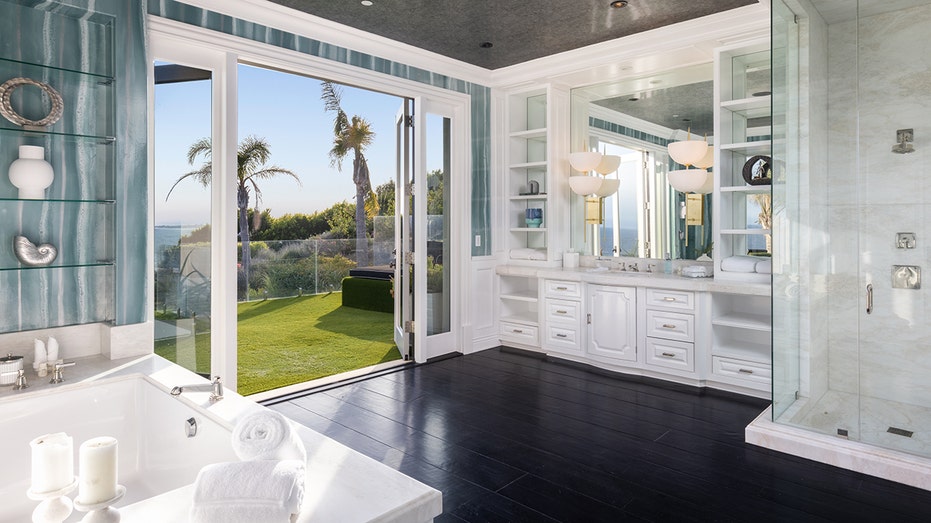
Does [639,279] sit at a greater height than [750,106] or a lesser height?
lesser

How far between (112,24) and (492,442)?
3.01m

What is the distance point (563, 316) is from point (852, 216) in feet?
7.45

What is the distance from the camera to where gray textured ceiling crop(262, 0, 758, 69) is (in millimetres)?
3652

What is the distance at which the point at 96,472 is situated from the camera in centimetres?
121

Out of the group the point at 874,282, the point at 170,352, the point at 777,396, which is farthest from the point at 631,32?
the point at 170,352

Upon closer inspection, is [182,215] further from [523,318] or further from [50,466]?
[523,318]

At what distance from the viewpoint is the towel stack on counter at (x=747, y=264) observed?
3.92 metres

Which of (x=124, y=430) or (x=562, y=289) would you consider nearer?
(x=124, y=430)

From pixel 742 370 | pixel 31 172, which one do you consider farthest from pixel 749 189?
pixel 31 172

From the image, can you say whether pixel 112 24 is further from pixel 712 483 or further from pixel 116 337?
pixel 712 483

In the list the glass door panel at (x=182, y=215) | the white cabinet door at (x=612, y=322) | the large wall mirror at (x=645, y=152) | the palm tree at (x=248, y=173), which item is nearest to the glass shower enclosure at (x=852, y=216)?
the large wall mirror at (x=645, y=152)

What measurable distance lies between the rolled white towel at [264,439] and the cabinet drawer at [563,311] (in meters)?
3.53

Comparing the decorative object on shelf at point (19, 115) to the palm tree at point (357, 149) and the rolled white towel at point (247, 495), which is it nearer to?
the rolled white towel at point (247, 495)

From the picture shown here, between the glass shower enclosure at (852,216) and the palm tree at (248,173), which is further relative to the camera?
the palm tree at (248,173)
